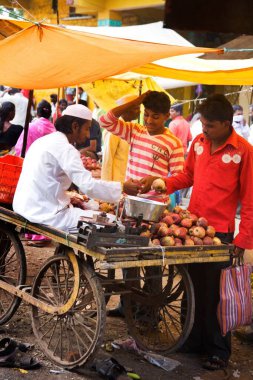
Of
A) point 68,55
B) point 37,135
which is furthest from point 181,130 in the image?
point 68,55

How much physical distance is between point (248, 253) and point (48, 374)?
2369mm

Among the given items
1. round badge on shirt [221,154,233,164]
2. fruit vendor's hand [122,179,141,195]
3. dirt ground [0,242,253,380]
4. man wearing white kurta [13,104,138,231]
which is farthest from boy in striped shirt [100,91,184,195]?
dirt ground [0,242,253,380]

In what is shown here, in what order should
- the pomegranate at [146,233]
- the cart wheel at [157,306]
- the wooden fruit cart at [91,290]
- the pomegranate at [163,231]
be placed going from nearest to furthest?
the wooden fruit cart at [91,290], the pomegranate at [146,233], the pomegranate at [163,231], the cart wheel at [157,306]

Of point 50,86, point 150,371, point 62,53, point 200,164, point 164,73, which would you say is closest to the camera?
point 150,371

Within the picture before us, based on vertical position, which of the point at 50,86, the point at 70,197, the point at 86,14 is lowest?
the point at 70,197

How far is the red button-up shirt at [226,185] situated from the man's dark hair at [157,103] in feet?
2.10

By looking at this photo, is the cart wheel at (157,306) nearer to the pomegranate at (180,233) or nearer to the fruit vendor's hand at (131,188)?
the pomegranate at (180,233)

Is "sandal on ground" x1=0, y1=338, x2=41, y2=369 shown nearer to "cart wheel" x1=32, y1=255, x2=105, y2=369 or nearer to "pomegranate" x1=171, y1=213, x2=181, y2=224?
"cart wheel" x1=32, y1=255, x2=105, y2=369

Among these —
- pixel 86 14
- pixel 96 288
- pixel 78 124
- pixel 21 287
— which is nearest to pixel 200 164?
pixel 78 124

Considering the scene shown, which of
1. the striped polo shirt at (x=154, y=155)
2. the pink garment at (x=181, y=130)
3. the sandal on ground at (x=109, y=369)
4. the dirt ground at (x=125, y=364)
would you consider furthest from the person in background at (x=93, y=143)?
the sandal on ground at (x=109, y=369)

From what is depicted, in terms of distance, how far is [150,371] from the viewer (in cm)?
488

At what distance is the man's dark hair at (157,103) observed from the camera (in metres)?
5.70

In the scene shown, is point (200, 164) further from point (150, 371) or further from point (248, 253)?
point (150, 371)

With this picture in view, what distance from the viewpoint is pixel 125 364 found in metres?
4.95
